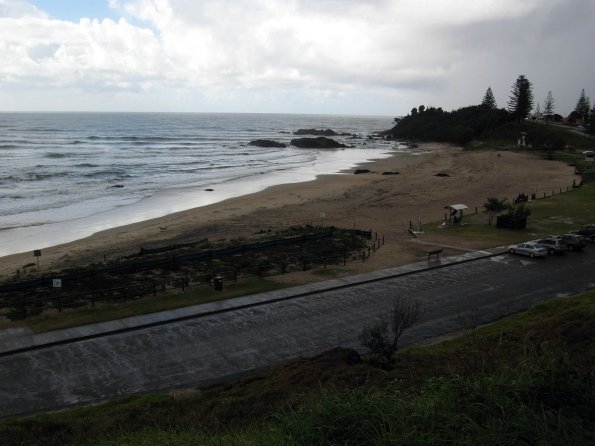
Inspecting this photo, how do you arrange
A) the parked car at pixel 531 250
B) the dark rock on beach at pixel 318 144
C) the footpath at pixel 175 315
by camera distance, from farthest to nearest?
the dark rock on beach at pixel 318 144 < the parked car at pixel 531 250 < the footpath at pixel 175 315

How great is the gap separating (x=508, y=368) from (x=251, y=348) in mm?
9773

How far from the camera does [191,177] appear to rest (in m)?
71.1

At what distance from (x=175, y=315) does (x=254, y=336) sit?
3.73m

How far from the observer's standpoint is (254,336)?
731 inches

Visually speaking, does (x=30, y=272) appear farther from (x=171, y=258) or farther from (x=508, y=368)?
(x=508, y=368)

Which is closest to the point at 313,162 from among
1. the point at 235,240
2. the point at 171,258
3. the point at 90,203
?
the point at 90,203

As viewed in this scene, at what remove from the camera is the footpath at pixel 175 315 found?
17.9m

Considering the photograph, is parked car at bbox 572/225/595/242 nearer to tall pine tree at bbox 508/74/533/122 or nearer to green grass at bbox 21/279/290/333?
green grass at bbox 21/279/290/333

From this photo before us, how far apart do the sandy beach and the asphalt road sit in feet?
15.6

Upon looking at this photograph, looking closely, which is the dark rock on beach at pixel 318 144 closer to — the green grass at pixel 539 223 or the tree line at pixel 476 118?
the tree line at pixel 476 118

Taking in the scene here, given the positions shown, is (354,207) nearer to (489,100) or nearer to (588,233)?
(588,233)

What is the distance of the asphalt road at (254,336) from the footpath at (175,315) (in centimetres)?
39

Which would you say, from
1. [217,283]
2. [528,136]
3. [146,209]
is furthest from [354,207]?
[528,136]

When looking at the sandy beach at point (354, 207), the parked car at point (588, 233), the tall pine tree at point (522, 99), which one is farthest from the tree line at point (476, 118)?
the parked car at point (588, 233)
